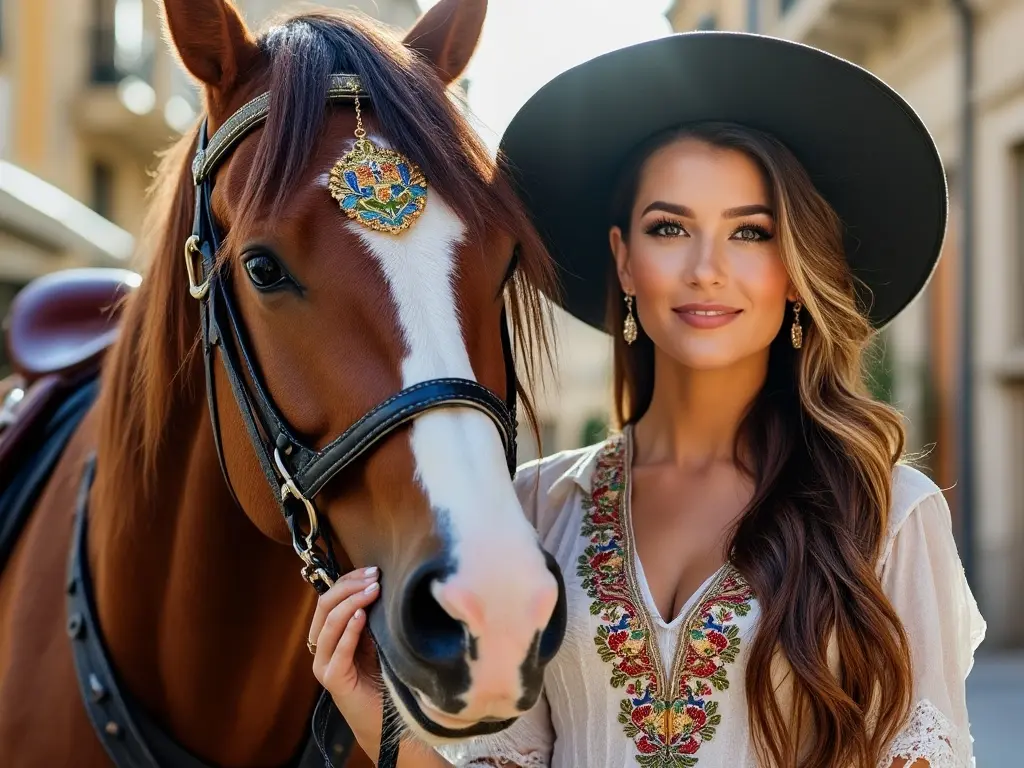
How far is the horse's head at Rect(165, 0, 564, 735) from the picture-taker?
1202 mm

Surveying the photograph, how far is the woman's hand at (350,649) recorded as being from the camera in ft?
4.37

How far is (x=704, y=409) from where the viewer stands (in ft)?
6.56

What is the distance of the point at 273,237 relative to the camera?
4.65ft

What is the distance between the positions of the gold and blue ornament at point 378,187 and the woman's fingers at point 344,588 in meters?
0.46

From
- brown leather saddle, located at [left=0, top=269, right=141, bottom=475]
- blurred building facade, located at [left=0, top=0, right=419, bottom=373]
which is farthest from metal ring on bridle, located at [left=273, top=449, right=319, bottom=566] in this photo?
blurred building facade, located at [left=0, top=0, right=419, bottom=373]

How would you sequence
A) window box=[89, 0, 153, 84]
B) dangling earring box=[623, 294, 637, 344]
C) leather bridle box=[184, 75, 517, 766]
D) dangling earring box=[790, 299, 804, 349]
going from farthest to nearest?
window box=[89, 0, 153, 84] → dangling earring box=[623, 294, 637, 344] → dangling earring box=[790, 299, 804, 349] → leather bridle box=[184, 75, 517, 766]

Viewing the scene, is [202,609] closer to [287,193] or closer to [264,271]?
[264,271]

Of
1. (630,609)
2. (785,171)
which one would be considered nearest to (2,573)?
(630,609)

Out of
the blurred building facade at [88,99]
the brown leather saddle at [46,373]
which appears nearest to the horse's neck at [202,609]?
the brown leather saddle at [46,373]

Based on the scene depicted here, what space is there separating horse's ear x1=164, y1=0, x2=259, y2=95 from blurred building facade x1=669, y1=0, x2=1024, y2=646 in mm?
6332

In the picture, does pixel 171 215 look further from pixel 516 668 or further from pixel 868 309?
pixel 868 309

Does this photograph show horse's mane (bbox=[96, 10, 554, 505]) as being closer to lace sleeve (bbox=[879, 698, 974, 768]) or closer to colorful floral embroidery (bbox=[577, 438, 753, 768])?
colorful floral embroidery (bbox=[577, 438, 753, 768])

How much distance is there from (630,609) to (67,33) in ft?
49.0

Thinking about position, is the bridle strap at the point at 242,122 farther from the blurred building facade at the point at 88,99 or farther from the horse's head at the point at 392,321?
the blurred building facade at the point at 88,99
